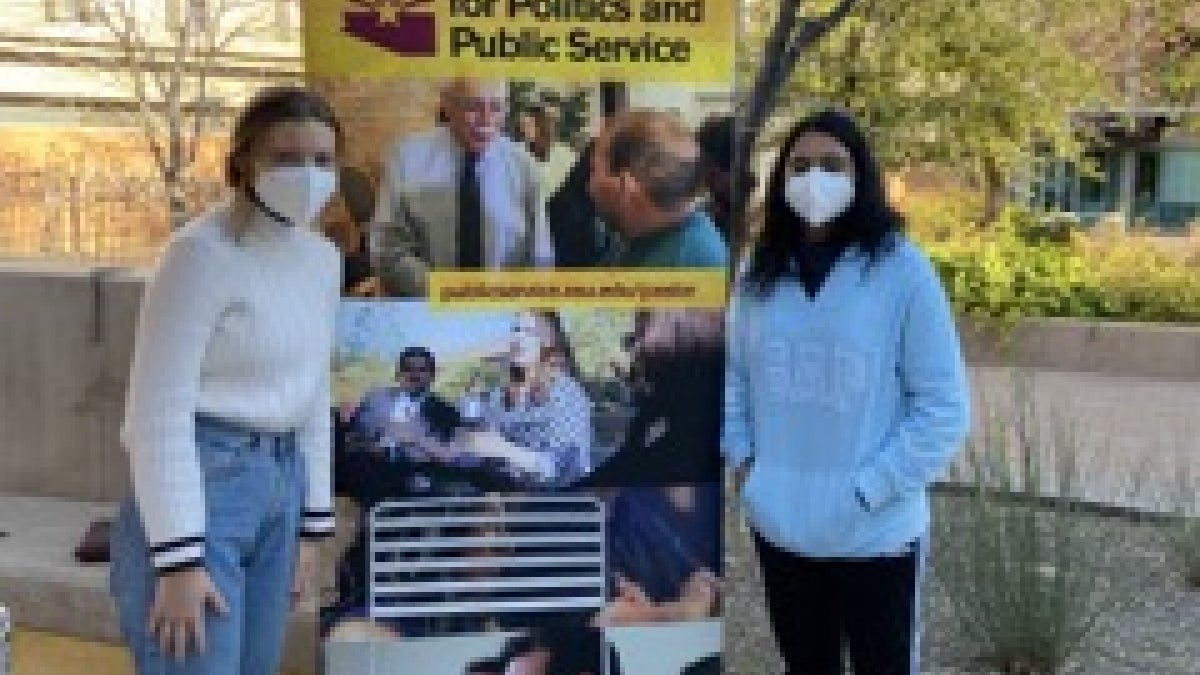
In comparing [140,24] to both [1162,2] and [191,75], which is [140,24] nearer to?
[191,75]

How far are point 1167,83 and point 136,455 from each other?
58.3ft

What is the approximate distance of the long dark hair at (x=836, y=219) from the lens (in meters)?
3.37

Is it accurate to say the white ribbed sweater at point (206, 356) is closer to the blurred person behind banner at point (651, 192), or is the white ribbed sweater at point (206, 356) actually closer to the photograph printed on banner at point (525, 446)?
the photograph printed on banner at point (525, 446)

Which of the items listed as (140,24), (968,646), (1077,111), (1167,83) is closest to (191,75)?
(140,24)

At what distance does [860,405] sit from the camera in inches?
129

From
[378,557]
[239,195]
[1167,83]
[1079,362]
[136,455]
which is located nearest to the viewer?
[136,455]

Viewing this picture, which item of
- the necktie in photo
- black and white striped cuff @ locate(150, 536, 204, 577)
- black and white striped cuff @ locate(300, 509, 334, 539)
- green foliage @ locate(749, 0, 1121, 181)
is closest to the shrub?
the necktie in photo

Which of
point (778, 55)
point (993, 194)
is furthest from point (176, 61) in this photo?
point (778, 55)

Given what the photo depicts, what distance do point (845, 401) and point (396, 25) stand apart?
1267 mm

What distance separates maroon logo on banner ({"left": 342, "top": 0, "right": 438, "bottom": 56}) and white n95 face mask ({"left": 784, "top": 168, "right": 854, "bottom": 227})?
0.85 m

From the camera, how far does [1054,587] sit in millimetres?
5367

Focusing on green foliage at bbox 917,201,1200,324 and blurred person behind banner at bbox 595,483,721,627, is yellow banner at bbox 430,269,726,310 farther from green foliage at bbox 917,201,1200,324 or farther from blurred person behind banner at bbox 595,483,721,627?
green foliage at bbox 917,201,1200,324

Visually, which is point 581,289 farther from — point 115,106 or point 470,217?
point 115,106

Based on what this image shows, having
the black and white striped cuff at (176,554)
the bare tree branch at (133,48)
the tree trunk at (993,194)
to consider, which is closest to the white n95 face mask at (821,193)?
the black and white striped cuff at (176,554)
